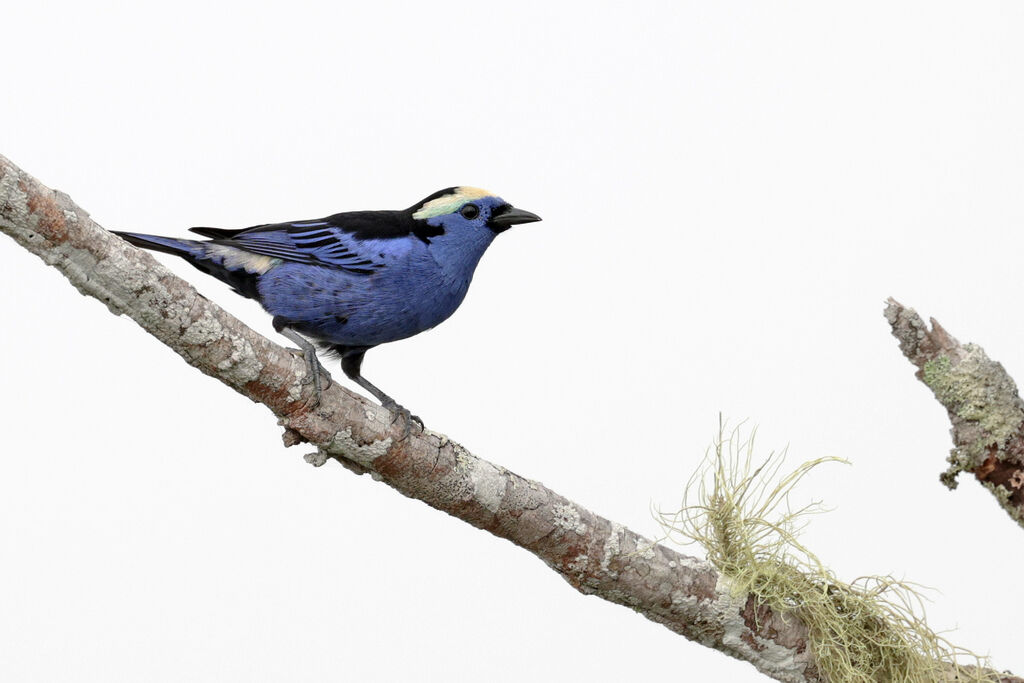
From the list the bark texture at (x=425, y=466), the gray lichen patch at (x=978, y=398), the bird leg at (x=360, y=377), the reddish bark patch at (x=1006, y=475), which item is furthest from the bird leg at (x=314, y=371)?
the reddish bark patch at (x=1006, y=475)

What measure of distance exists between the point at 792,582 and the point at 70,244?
8.15ft

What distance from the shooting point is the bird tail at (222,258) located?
13.4 ft

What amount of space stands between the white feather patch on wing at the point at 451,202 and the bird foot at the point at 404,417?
2.40 feet

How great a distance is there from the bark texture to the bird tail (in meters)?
0.71

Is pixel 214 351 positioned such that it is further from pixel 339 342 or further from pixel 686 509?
pixel 686 509

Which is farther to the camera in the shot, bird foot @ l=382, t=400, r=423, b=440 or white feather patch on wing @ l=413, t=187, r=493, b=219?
white feather patch on wing @ l=413, t=187, r=493, b=219

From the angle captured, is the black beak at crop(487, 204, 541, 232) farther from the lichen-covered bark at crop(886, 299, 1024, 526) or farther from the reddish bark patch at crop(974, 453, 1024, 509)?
the reddish bark patch at crop(974, 453, 1024, 509)

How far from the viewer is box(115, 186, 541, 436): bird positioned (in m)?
4.01

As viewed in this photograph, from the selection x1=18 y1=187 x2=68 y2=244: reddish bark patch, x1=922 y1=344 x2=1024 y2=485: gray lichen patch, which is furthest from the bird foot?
x1=922 y1=344 x2=1024 y2=485: gray lichen patch

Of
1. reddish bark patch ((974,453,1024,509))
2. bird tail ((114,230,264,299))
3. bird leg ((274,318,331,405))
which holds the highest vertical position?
reddish bark patch ((974,453,1024,509))

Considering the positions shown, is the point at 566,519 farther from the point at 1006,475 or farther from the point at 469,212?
the point at 1006,475

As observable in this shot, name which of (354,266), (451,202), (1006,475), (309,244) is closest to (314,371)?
(354,266)

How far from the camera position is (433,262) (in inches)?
163

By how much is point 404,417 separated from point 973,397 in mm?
1890
